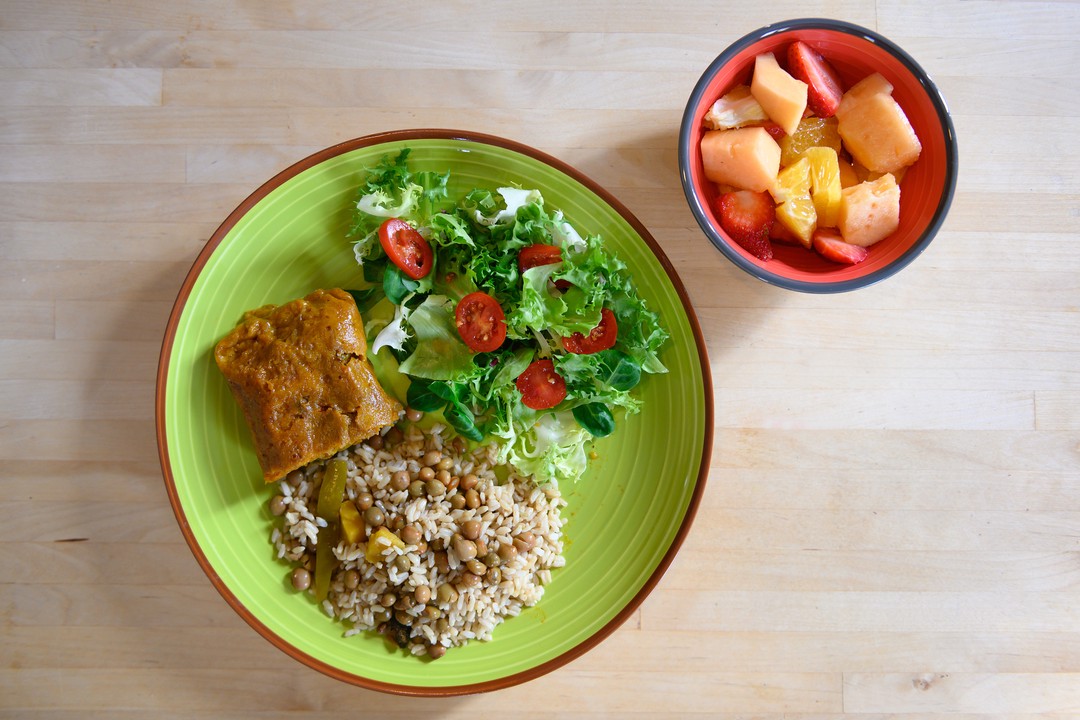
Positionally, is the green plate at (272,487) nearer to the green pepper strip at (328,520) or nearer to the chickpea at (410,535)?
the green pepper strip at (328,520)

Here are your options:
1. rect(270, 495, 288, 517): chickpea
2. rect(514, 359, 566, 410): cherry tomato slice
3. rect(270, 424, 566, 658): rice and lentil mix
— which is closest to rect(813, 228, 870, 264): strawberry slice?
rect(514, 359, 566, 410): cherry tomato slice

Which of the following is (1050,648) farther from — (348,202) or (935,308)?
(348,202)

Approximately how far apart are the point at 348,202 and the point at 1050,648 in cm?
357

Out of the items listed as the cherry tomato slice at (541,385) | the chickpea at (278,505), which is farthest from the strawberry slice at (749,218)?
the chickpea at (278,505)

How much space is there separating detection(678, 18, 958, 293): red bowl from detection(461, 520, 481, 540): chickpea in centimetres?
142

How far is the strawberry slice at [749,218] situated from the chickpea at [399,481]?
1.58 meters

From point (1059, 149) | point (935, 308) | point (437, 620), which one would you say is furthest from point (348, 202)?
point (1059, 149)

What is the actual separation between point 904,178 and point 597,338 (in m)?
1.42

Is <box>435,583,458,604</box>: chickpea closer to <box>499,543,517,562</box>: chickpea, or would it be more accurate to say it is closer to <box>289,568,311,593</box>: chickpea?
<box>499,543,517,562</box>: chickpea

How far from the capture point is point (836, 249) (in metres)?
2.96

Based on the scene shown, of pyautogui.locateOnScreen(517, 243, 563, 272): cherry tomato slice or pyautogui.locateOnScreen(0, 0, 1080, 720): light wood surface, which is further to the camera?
pyautogui.locateOnScreen(0, 0, 1080, 720): light wood surface

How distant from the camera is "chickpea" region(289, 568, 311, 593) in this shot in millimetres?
3004

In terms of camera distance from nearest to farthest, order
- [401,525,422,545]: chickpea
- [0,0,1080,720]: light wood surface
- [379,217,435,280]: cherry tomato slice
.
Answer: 1. [379,217,435,280]: cherry tomato slice
2. [401,525,422,545]: chickpea
3. [0,0,1080,720]: light wood surface

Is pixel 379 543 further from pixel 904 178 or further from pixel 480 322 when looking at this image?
pixel 904 178
